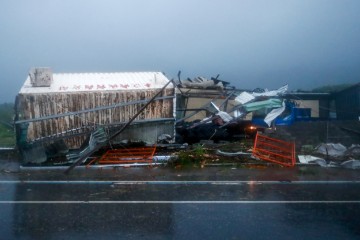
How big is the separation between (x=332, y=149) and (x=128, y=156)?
723cm

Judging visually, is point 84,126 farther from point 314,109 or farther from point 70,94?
point 314,109

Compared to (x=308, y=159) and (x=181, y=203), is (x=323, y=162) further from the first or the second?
(x=181, y=203)

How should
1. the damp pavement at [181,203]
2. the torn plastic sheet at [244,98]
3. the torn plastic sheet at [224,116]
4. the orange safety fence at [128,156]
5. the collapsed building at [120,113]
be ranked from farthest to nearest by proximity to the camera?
the torn plastic sheet at [244,98], the torn plastic sheet at [224,116], the collapsed building at [120,113], the orange safety fence at [128,156], the damp pavement at [181,203]

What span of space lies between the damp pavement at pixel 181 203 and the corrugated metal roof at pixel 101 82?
171 inches

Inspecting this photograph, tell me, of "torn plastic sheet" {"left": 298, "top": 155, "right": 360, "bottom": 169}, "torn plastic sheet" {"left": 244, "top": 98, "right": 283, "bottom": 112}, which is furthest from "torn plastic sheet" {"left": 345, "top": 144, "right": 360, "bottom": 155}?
"torn plastic sheet" {"left": 244, "top": 98, "right": 283, "bottom": 112}

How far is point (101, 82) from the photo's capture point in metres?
17.1

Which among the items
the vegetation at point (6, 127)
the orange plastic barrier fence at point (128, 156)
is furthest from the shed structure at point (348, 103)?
the vegetation at point (6, 127)

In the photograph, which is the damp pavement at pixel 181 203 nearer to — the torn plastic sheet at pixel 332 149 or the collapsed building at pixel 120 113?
the torn plastic sheet at pixel 332 149

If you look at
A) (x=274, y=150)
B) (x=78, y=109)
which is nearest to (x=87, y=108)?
(x=78, y=109)

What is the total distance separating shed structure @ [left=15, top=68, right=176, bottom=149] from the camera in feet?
52.4

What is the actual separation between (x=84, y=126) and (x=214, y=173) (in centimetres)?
653

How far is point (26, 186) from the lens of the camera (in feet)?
35.9

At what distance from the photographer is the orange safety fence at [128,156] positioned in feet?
45.2

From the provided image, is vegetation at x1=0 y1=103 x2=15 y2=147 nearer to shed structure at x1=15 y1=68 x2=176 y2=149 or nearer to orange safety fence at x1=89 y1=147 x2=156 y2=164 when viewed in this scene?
shed structure at x1=15 y1=68 x2=176 y2=149
